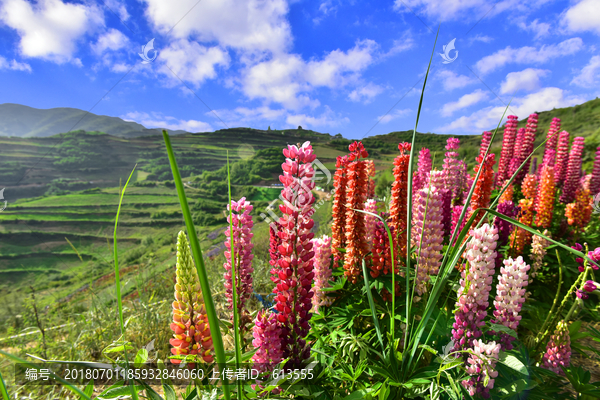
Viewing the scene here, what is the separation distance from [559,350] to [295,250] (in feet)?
7.78

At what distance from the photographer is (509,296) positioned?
1946 millimetres

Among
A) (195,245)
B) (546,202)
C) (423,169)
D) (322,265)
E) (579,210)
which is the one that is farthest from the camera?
(579,210)

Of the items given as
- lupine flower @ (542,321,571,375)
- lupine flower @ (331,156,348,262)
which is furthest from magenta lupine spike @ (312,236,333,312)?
lupine flower @ (542,321,571,375)

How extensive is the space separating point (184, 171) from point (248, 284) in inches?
844

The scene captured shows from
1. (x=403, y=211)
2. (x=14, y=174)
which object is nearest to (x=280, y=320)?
(x=403, y=211)

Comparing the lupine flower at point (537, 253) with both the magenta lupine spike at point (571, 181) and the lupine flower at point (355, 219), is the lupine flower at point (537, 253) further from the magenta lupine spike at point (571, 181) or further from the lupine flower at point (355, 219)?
the magenta lupine spike at point (571, 181)

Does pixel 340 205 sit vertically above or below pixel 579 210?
above

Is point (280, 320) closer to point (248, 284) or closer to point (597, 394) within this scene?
point (248, 284)

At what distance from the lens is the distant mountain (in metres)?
24.4

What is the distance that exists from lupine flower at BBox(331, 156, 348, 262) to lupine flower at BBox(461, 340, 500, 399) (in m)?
1.40

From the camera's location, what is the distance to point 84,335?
3.87 meters

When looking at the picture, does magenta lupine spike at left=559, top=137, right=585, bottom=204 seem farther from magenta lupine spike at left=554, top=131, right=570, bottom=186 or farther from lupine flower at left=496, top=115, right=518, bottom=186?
lupine flower at left=496, top=115, right=518, bottom=186

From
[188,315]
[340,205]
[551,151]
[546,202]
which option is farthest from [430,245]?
[551,151]

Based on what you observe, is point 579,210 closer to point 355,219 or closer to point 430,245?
point 430,245
